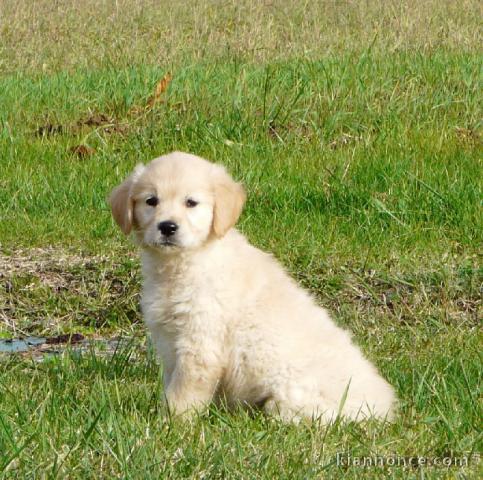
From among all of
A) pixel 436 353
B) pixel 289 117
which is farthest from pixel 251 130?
pixel 436 353

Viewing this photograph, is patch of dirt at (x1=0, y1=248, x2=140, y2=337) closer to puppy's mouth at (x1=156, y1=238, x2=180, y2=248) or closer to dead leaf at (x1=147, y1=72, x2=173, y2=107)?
puppy's mouth at (x1=156, y1=238, x2=180, y2=248)

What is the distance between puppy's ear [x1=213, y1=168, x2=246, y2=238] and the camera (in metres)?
4.21

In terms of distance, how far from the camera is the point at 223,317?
4.10 m

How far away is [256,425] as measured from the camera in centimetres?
387

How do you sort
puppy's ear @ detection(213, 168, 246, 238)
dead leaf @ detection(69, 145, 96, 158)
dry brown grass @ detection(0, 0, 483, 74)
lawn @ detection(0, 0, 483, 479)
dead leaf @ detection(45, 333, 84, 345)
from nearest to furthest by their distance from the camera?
lawn @ detection(0, 0, 483, 479) < puppy's ear @ detection(213, 168, 246, 238) < dead leaf @ detection(45, 333, 84, 345) < dead leaf @ detection(69, 145, 96, 158) < dry brown grass @ detection(0, 0, 483, 74)

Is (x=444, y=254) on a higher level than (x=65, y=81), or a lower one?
higher

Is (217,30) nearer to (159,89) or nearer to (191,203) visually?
(159,89)

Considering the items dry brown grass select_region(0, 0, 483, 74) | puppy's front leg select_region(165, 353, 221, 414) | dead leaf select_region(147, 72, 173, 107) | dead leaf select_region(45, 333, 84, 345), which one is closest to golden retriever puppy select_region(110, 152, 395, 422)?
puppy's front leg select_region(165, 353, 221, 414)

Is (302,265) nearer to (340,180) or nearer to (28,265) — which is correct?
(340,180)

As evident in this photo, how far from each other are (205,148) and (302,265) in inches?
81.9

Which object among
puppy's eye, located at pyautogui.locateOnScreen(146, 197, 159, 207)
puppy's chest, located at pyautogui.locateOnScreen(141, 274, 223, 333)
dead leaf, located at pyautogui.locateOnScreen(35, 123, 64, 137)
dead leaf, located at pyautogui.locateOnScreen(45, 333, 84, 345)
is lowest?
dead leaf, located at pyautogui.locateOnScreen(35, 123, 64, 137)

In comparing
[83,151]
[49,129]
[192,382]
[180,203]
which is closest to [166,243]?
[180,203]

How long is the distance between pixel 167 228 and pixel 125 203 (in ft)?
0.89

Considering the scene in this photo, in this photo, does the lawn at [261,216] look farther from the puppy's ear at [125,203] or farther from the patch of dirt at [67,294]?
the puppy's ear at [125,203]
